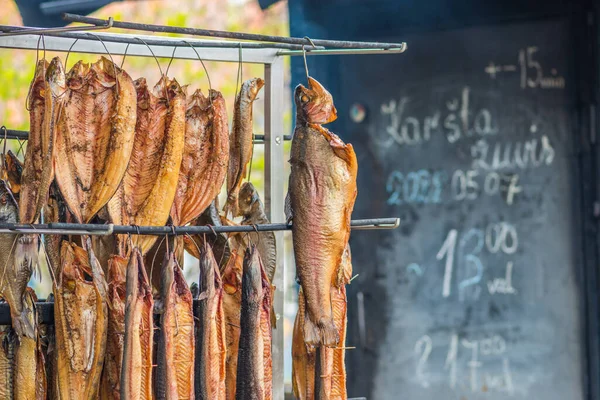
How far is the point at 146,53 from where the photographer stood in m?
2.49

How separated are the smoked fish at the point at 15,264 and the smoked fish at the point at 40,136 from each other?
165 mm

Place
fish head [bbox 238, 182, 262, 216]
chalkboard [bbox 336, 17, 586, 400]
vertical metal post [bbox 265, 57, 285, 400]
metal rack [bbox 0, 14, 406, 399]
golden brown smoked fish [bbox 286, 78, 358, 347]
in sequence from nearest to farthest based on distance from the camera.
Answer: metal rack [bbox 0, 14, 406, 399], golden brown smoked fish [bbox 286, 78, 358, 347], fish head [bbox 238, 182, 262, 216], vertical metal post [bbox 265, 57, 285, 400], chalkboard [bbox 336, 17, 586, 400]

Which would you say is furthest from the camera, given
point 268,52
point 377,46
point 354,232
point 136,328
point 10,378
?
point 354,232

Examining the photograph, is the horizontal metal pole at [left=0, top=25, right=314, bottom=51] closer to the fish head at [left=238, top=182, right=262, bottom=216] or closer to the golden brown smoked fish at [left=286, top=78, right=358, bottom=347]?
the golden brown smoked fish at [left=286, top=78, right=358, bottom=347]

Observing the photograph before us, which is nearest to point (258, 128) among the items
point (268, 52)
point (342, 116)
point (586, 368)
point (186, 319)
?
point (342, 116)

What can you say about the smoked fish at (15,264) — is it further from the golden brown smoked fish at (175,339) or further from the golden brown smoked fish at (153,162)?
the golden brown smoked fish at (175,339)

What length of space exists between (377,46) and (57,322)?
129 cm

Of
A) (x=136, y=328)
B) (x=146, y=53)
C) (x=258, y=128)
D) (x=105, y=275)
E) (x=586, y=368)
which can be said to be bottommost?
(x=586, y=368)

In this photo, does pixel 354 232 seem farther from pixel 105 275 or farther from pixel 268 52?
pixel 105 275

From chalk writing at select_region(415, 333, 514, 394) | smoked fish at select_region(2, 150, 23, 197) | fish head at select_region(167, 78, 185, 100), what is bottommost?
chalk writing at select_region(415, 333, 514, 394)

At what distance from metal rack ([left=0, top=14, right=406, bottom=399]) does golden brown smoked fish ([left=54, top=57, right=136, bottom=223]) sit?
0.14 m

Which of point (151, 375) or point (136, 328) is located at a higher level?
point (136, 328)

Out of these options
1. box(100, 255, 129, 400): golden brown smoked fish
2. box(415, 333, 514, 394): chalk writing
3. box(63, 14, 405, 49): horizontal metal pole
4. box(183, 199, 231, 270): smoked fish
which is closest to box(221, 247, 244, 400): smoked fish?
box(183, 199, 231, 270): smoked fish

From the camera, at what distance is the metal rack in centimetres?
201
